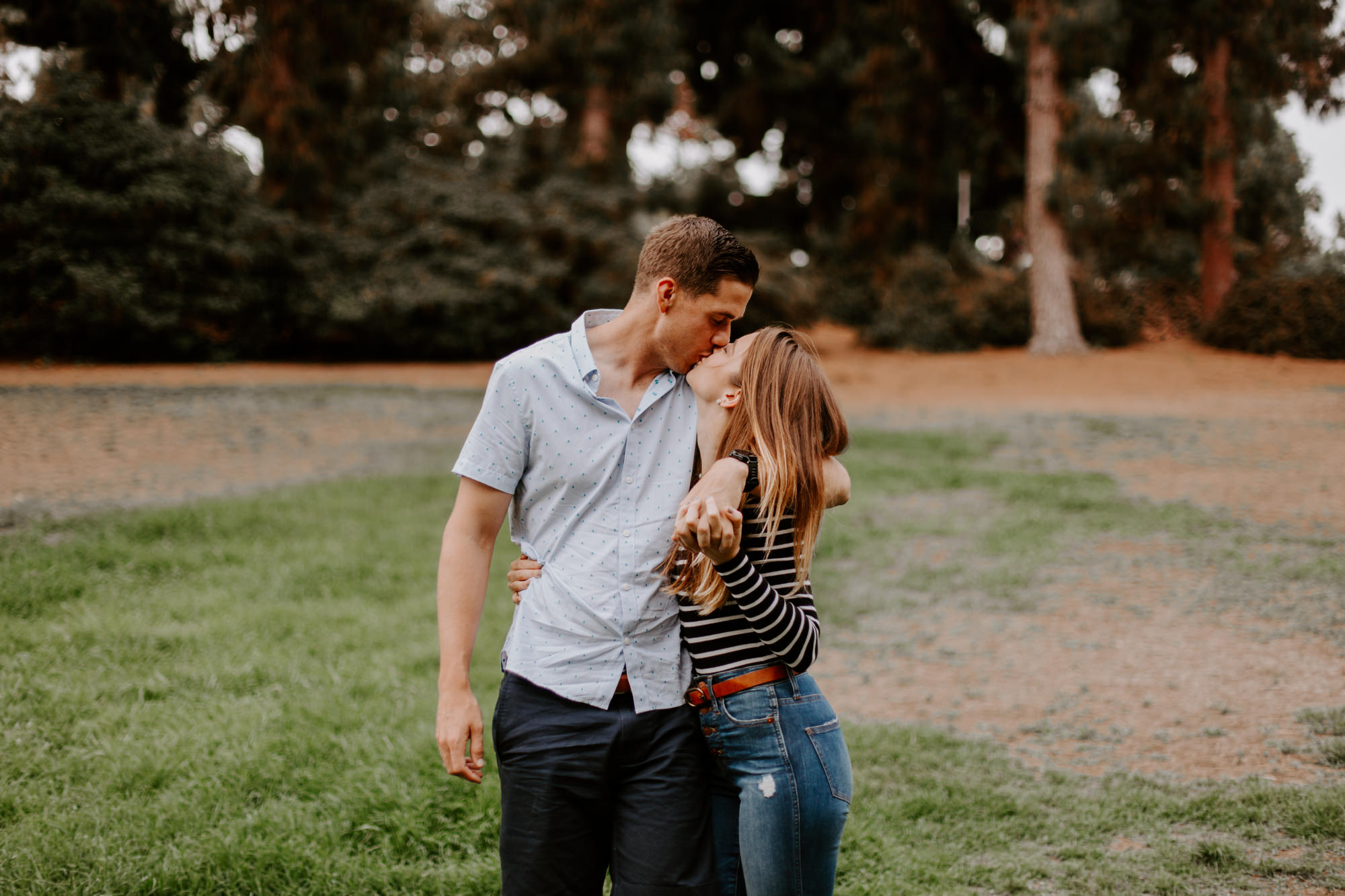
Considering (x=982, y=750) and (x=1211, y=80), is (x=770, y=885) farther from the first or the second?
(x=1211, y=80)

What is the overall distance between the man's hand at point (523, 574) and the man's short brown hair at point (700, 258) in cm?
67

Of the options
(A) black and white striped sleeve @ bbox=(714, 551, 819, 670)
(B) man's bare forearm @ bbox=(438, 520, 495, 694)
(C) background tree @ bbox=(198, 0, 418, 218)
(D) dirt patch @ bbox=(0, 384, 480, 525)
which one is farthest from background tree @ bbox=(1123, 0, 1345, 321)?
(B) man's bare forearm @ bbox=(438, 520, 495, 694)

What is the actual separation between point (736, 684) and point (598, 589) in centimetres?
34

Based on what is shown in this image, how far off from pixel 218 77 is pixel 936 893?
17.5 metres

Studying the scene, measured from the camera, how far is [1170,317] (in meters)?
20.4

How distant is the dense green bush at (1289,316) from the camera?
16.3 metres

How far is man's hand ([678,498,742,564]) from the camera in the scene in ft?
5.77

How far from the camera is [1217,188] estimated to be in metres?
18.7

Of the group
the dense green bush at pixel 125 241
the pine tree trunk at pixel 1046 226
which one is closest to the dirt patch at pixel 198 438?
the dense green bush at pixel 125 241

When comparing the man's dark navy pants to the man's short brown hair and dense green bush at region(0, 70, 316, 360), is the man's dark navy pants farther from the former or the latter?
dense green bush at region(0, 70, 316, 360)

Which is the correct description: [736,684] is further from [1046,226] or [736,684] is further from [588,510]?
[1046,226]

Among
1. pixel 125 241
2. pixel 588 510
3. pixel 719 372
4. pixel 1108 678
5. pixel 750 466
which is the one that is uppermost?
pixel 125 241

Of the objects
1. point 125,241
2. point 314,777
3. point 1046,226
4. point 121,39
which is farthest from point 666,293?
point 1046,226

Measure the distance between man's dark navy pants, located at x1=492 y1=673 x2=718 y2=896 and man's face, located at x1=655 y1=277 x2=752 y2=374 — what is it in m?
0.75
